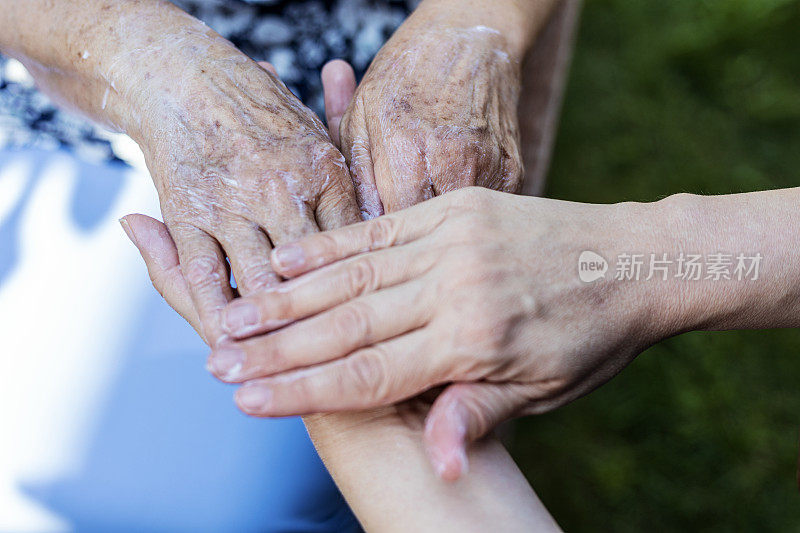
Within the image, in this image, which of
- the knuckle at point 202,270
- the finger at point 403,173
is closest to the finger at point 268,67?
the finger at point 403,173

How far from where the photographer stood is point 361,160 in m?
1.23

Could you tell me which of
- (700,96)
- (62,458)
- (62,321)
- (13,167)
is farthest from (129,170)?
(700,96)

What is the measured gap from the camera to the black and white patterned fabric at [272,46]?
1.38 metres

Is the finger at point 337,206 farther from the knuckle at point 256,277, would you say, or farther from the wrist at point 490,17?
the wrist at point 490,17

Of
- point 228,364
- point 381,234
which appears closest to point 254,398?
point 228,364

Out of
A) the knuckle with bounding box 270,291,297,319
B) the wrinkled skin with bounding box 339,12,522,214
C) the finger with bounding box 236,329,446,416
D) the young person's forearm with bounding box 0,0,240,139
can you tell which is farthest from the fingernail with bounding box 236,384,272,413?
the young person's forearm with bounding box 0,0,240,139

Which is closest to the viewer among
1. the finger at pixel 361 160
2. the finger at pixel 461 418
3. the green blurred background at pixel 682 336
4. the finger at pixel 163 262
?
the finger at pixel 461 418

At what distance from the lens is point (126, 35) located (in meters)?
1.22

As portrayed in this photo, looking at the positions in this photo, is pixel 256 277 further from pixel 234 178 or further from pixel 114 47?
pixel 114 47

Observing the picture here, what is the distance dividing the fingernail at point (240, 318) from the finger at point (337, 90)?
545mm

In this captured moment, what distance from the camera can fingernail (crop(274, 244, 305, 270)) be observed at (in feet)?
3.20

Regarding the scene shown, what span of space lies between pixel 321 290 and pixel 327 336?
0.07 metres

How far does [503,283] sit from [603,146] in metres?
1.99

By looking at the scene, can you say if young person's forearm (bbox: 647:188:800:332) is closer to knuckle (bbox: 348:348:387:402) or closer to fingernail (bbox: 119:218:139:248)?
knuckle (bbox: 348:348:387:402)
